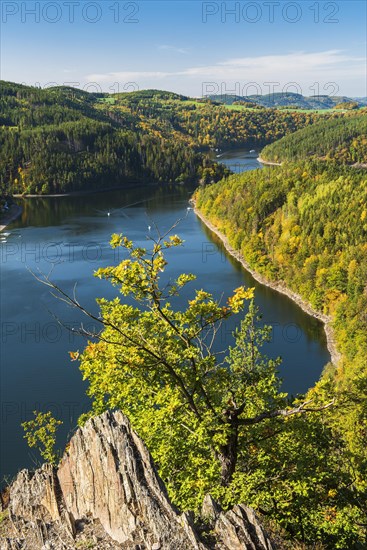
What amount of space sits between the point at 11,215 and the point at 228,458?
115 m

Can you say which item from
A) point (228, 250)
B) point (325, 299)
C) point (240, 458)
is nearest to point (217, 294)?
point (325, 299)

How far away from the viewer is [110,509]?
9422 millimetres

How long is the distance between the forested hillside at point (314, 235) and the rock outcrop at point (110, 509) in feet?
26.2

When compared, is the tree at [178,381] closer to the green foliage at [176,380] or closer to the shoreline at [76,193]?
the green foliage at [176,380]

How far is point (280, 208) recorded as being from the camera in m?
88.3

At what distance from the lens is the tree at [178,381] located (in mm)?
10359

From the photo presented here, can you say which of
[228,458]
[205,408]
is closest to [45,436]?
[205,408]

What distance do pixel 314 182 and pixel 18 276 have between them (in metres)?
60.6

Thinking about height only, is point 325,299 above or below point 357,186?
below

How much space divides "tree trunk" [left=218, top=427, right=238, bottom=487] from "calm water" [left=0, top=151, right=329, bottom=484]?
6.07 metres

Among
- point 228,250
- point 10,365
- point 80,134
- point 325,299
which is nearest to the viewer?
point 10,365

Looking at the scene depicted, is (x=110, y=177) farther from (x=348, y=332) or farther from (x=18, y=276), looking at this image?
(x=348, y=332)

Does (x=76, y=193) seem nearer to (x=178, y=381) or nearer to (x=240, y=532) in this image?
(x=178, y=381)

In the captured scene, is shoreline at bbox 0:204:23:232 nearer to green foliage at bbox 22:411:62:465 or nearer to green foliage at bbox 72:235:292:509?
green foliage at bbox 22:411:62:465
